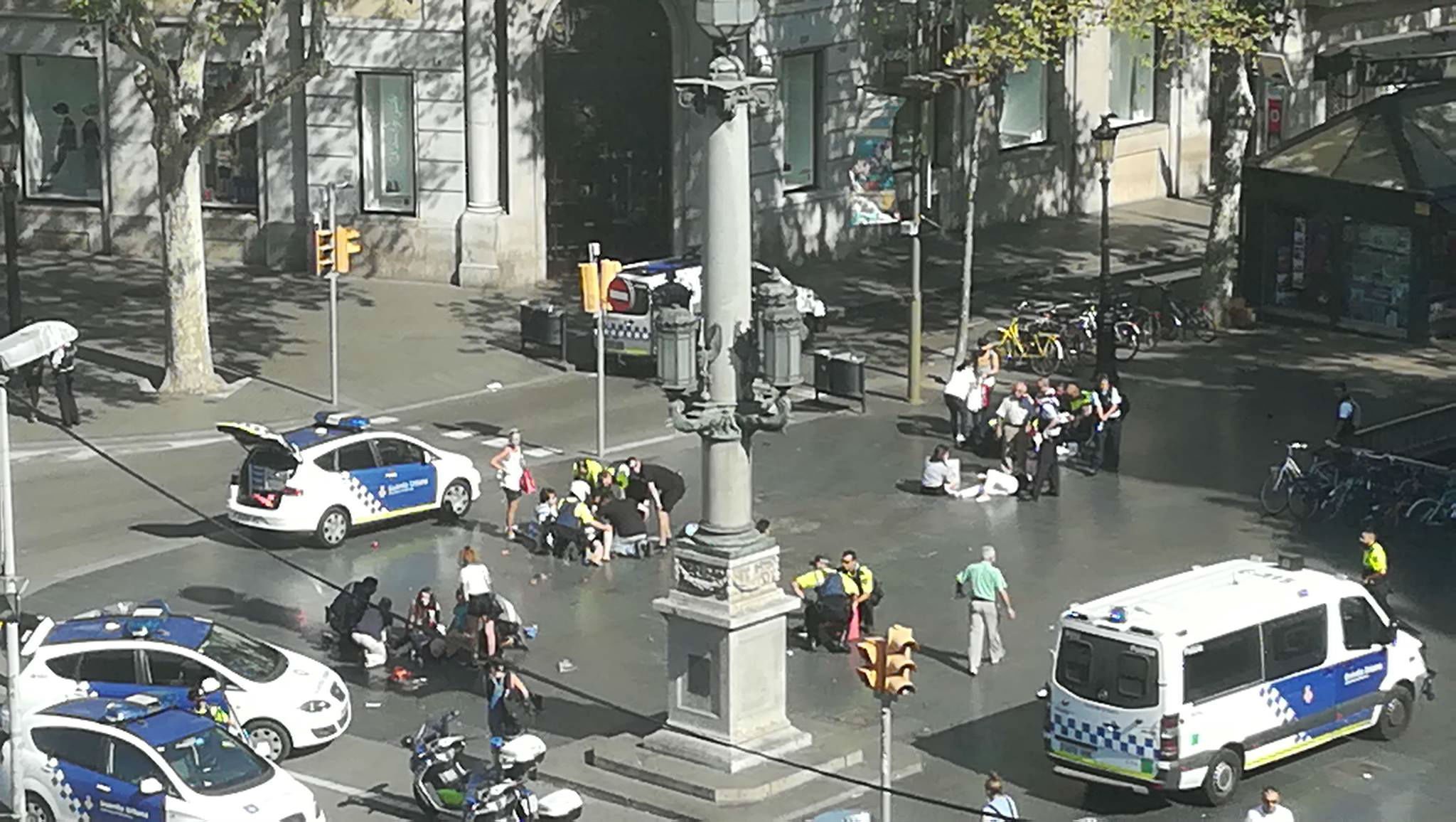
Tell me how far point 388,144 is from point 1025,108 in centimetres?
1472

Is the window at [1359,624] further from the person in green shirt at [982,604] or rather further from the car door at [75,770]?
the car door at [75,770]

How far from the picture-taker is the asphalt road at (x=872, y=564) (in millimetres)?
27000

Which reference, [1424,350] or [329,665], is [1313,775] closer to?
[329,665]

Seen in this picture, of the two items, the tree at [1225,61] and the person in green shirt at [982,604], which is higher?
the tree at [1225,61]

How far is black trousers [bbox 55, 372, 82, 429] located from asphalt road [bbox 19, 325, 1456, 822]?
5.86 ft

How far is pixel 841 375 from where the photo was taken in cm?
4153

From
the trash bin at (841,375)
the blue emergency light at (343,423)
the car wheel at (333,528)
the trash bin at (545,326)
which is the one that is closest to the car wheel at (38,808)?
the car wheel at (333,528)

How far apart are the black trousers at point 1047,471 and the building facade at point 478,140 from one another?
12.4 metres

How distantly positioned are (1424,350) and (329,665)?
2325 centimetres

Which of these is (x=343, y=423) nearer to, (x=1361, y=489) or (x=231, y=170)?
(x=1361, y=489)

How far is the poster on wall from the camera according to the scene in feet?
170

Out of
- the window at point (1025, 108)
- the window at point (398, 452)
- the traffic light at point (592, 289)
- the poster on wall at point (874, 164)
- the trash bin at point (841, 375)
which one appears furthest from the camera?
the window at point (1025, 108)

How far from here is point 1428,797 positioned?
1029 inches

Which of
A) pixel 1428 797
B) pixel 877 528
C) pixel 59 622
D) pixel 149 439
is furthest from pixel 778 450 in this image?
pixel 1428 797
